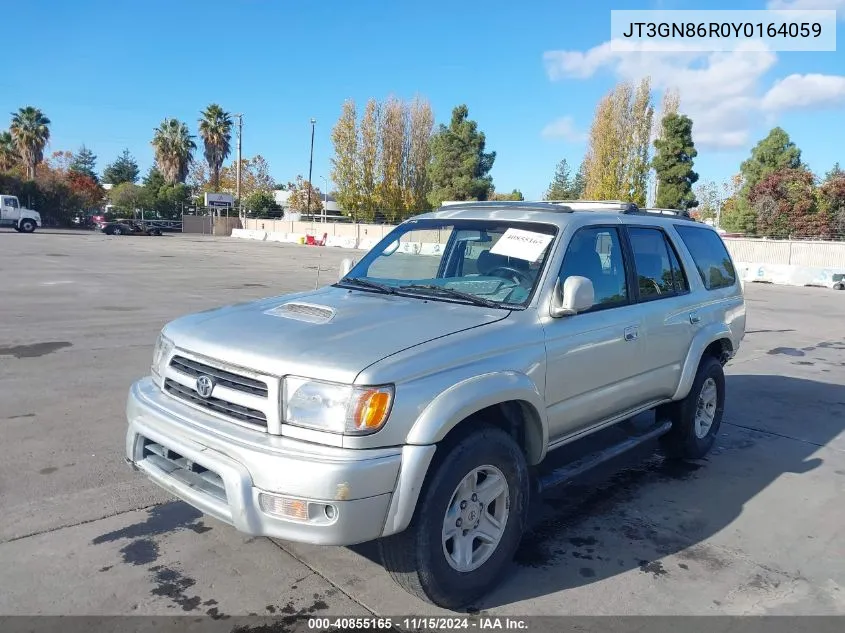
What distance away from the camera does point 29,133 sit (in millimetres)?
61406

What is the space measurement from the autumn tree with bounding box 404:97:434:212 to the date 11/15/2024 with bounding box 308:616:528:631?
2159 inches

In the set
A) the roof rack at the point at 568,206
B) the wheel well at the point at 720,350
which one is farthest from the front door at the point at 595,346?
the wheel well at the point at 720,350

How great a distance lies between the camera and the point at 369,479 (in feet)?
8.87

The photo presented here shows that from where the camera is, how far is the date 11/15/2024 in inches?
119

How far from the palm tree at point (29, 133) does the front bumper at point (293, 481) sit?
227ft

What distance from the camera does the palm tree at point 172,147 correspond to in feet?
224

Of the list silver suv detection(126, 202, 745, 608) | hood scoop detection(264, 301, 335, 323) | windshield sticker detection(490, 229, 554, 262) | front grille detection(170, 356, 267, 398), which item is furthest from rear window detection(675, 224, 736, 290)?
front grille detection(170, 356, 267, 398)

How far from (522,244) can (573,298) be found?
0.62 meters

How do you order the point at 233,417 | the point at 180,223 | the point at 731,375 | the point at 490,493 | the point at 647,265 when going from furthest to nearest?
the point at 180,223
the point at 731,375
the point at 647,265
the point at 490,493
the point at 233,417

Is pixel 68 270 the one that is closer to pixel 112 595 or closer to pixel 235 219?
A: pixel 112 595

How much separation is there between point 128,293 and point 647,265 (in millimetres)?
12499

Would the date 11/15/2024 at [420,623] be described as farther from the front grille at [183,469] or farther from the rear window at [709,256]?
the rear window at [709,256]

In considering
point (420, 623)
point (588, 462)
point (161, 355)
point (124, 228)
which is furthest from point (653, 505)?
point (124, 228)

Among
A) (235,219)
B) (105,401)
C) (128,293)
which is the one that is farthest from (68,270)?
(235,219)
